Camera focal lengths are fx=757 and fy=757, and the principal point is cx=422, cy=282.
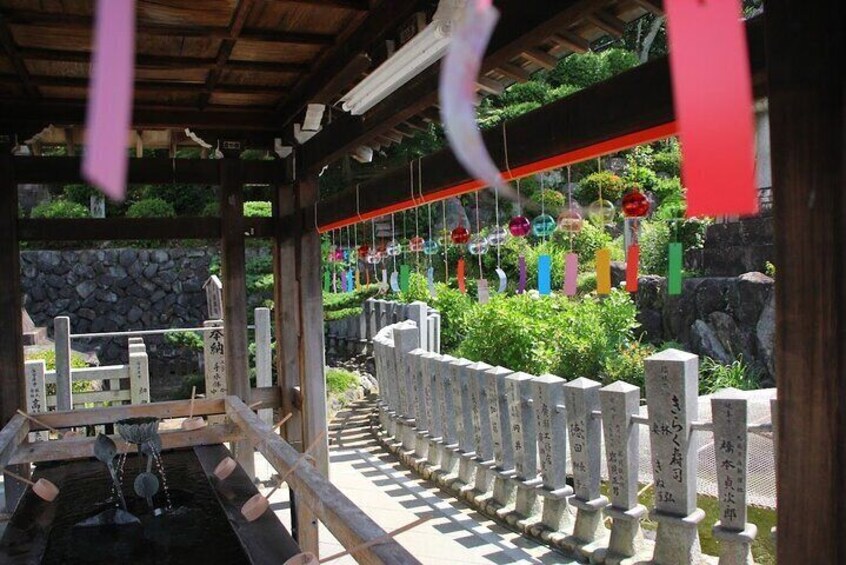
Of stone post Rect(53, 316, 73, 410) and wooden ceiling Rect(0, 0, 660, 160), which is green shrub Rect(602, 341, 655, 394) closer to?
wooden ceiling Rect(0, 0, 660, 160)

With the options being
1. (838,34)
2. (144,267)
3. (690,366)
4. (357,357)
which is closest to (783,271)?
(838,34)

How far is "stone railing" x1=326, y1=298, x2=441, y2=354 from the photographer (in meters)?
11.1

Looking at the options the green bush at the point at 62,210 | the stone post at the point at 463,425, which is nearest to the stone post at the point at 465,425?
the stone post at the point at 463,425

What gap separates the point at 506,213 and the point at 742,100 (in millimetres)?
19427

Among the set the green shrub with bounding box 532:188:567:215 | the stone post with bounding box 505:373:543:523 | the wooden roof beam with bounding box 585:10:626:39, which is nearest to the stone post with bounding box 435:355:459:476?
the stone post with bounding box 505:373:543:523

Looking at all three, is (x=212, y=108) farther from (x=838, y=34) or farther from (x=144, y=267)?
(x=144, y=267)

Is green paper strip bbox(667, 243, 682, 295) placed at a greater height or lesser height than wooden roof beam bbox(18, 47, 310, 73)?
lesser

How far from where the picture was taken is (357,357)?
15797 mm

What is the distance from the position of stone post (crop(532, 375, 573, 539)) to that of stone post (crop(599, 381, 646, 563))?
67cm

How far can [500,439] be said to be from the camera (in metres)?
6.21

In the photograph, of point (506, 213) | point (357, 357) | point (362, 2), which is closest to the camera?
point (362, 2)

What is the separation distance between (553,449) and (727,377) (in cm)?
740

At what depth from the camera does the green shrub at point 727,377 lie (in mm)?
11727

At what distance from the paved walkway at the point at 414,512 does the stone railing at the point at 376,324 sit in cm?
222
